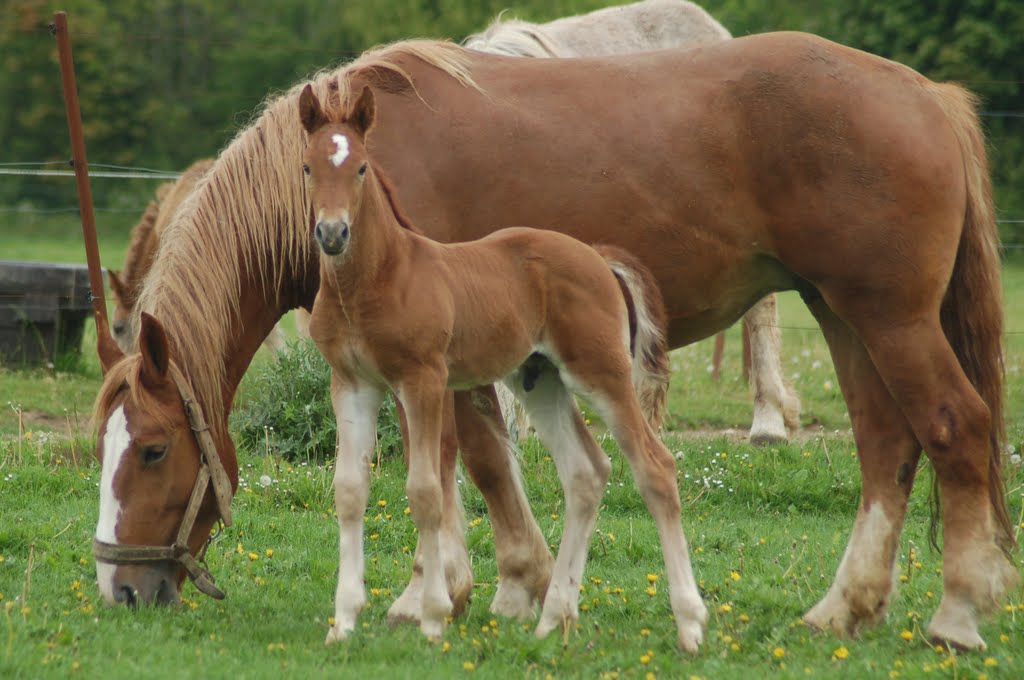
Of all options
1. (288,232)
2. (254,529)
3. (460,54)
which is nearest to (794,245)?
(460,54)

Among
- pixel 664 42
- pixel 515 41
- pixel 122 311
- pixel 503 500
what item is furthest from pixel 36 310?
pixel 503 500

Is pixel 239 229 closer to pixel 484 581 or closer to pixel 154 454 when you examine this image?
pixel 154 454

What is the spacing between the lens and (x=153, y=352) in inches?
173

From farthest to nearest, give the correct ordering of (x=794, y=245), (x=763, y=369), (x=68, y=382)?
(x=68, y=382), (x=763, y=369), (x=794, y=245)

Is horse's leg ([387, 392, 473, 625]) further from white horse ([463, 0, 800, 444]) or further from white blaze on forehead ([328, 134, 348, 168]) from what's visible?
white horse ([463, 0, 800, 444])

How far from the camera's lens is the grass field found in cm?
406

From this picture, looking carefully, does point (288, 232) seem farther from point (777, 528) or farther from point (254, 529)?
point (777, 528)

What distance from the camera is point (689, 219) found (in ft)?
16.1

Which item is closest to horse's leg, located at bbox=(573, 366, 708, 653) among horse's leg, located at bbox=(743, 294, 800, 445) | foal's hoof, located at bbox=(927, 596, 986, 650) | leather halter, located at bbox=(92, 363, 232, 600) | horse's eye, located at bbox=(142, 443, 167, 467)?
foal's hoof, located at bbox=(927, 596, 986, 650)

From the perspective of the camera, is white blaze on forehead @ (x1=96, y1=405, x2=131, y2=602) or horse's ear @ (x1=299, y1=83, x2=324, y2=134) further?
white blaze on forehead @ (x1=96, y1=405, x2=131, y2=602)

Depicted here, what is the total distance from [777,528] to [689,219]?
2314mm

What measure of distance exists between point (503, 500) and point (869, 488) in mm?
1414

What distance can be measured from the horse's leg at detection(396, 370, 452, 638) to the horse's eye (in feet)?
3.13

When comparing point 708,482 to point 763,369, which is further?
point 763,369
